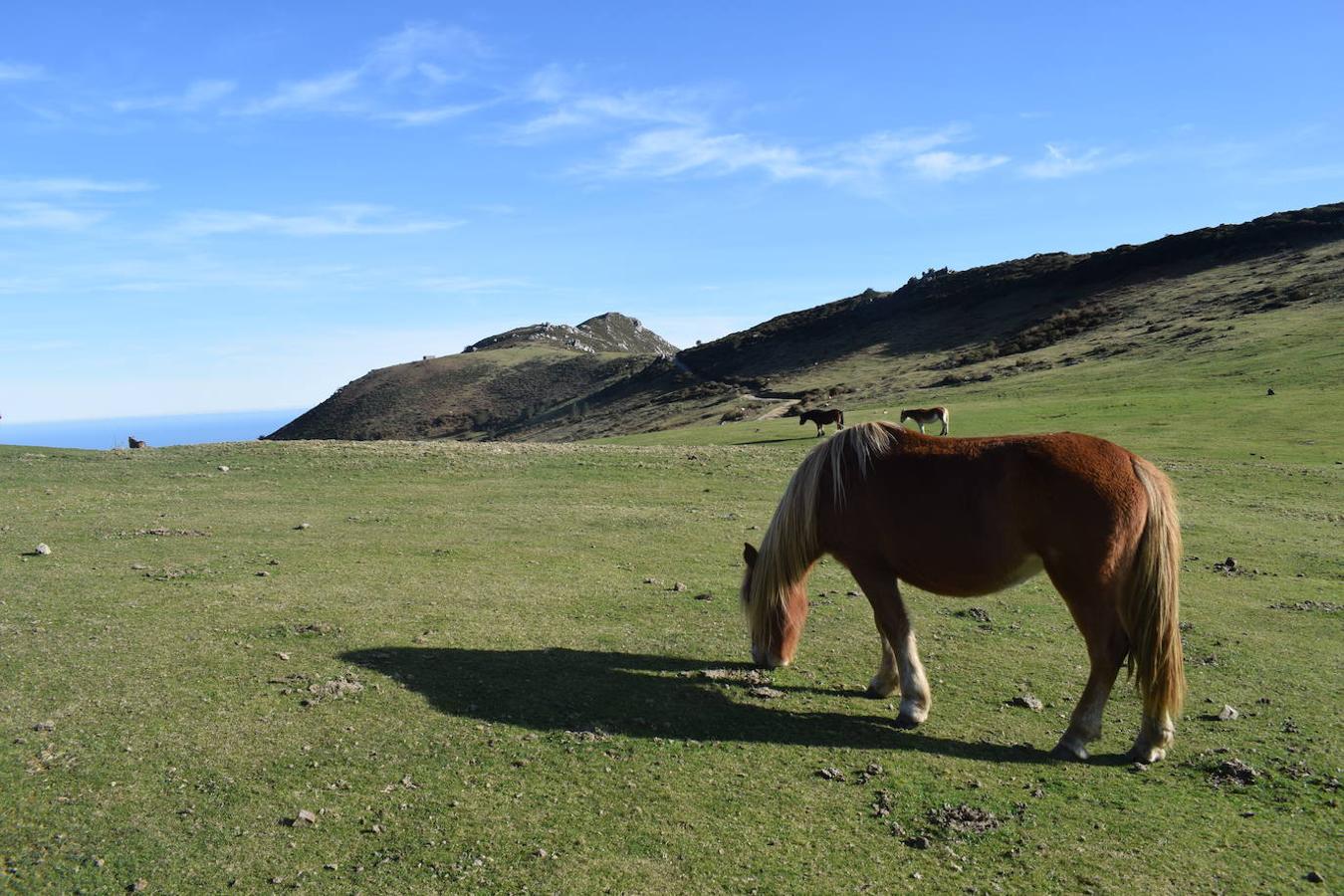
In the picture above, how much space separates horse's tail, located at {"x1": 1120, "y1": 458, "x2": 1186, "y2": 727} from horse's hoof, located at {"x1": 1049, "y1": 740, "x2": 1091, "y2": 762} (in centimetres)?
51

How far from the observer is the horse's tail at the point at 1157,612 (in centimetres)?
570

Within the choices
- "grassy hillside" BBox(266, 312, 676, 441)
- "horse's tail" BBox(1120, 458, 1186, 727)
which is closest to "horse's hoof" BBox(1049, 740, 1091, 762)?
"horse's tail" BBox(1120, 458, 1186, 727)

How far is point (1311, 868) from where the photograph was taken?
14.4ft

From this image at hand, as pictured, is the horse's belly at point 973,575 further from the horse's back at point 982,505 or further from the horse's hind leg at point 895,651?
the horse's hind leg at point 895,651

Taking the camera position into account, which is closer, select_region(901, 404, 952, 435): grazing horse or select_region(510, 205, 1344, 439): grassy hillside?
select_region(901, 404, 952, 435): grazing horse

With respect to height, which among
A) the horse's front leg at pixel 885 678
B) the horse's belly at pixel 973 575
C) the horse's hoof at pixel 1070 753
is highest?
the horse's belly at pixel 973 575

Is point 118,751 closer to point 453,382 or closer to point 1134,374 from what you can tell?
point 1134,374

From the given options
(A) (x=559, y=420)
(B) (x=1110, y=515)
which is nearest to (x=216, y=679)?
Answer: (B) (x=1110, y=515)

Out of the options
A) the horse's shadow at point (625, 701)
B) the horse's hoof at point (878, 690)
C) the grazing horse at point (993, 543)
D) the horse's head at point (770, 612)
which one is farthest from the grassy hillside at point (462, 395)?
the horse's hoof at point (878, 690)

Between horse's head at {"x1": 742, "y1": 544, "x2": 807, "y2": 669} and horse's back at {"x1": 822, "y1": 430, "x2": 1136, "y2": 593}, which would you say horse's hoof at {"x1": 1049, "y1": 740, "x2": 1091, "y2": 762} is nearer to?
horse's back at {"x1": 822, "y1": 430, "x2": 1136, "y2": 593}

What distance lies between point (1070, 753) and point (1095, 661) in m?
0.66

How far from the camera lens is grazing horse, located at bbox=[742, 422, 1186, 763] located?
5.75 metres

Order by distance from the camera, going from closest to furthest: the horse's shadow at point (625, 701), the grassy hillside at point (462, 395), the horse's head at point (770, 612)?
the horse's shadow at point (625, 701) → the horse's head at point (770, 612) → the grassy hillside at point (462, 395)

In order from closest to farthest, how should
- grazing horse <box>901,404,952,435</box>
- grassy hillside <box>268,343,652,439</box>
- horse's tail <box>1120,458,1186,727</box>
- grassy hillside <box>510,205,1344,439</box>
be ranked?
1. horse's tail <box>1120,458,1186,727</box>
2. grazing horse <box>901,404,952,435</box>
3. grassy hillside <box>510,205,1344,439</box>
4. grassy hillside <box>268,343,652,439</box>
